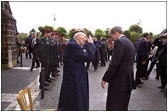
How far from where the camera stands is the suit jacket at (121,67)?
9.89ft

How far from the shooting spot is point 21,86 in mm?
6520

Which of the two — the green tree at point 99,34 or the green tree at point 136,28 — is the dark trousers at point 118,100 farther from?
the green tree at point 136,28

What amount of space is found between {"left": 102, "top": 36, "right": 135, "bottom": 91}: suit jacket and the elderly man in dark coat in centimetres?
44

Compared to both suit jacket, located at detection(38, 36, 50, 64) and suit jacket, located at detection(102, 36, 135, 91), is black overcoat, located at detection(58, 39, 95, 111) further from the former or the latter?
suit jacket, located at detection(38, 36, 50, 64)

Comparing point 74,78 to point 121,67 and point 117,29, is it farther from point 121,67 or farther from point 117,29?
point 117,29

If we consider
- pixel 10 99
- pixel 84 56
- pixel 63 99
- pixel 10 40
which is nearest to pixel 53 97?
pixel 10 99

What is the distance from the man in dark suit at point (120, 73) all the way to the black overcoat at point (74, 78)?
0.43 metres

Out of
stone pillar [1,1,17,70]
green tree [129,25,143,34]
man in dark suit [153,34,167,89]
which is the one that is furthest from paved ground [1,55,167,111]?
green tree [129,25,143,34]

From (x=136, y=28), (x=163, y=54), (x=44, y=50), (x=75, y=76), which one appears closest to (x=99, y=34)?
(x=136, y=28)

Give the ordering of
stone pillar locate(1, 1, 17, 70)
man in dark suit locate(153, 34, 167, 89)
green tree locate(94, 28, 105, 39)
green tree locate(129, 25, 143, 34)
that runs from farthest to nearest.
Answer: green tree locate(129, 25, 143, 34)
green tree locate(94, 28, 105, 39)
stone pillar locate(1, 1, 17, 70)
man in dark suit locate(153, 34, 167, 89)

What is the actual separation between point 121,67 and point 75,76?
79 centimetres

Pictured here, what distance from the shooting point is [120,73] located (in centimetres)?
311

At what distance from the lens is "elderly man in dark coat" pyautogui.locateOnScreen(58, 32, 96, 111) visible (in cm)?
321

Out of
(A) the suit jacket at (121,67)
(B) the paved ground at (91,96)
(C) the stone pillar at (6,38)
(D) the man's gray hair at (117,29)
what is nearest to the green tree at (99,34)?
(C) the stone pillar at (6,38)
